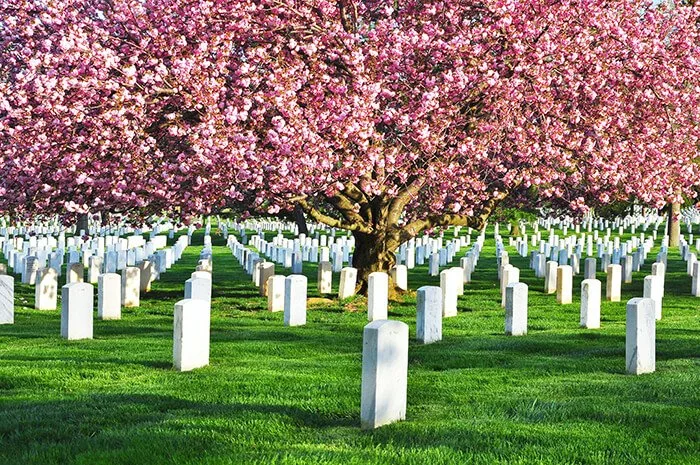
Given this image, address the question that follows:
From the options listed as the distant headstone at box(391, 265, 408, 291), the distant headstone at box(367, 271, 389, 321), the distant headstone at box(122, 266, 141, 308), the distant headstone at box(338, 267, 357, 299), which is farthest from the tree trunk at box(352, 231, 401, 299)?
the distant headstone at box(122, 266, 141, 308)

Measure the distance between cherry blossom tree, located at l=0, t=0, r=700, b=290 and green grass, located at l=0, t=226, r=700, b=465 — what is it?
3038mm

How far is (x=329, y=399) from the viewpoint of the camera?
30.0 ft

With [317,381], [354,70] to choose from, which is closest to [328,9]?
[354,70]

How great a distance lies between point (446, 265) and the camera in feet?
112

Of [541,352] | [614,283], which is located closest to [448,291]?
[614,283]

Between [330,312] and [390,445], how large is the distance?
37.4ft

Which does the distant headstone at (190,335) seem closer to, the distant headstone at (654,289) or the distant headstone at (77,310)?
the distant headstone at (77,310)

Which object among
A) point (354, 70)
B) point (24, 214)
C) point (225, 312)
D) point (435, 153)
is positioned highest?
point (354, 70)

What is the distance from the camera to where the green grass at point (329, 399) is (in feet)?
23.8

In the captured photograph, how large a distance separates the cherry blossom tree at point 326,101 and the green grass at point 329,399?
3038 mm

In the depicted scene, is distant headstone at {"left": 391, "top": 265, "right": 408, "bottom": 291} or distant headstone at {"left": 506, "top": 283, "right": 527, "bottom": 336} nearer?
distant headstone at {"left": 506, "top": 283, "right": 527, "bottom": 336}

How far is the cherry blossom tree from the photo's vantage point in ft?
56.2

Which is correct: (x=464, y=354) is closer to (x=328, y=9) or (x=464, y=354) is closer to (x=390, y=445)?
(x=390, y=445)

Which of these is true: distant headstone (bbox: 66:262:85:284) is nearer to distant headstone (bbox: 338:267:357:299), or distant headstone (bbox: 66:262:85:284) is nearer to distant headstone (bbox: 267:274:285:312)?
distant headstone (bbox: 267:274:285:312)
